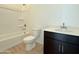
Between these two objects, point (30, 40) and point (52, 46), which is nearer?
point (52, 46)

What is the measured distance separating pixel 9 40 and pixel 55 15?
1573mm

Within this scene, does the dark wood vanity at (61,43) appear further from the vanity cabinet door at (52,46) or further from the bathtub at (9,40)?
the bathtub at (9,40)

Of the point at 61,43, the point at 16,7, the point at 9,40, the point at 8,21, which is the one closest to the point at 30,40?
the point at 9,40

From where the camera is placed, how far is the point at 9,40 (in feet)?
11.5

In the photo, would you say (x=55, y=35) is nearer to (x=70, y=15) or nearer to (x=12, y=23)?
(x=70, y=15)

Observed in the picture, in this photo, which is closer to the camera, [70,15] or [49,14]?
[70,15]

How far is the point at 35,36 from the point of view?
3588 mm

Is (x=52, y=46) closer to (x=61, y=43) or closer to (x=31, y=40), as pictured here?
(x=61, y=43)

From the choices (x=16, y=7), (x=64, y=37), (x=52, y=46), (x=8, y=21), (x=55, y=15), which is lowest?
(x=52, y=46)

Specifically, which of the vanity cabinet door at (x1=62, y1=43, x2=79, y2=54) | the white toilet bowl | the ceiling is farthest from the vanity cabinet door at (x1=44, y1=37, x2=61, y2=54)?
the ceiling

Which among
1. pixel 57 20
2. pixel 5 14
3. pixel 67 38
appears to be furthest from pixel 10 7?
pixel 67 38

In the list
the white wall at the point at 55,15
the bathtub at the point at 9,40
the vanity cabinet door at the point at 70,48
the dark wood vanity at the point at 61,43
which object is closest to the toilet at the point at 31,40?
the white wall at the point at 55,15

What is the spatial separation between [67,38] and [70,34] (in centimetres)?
10
